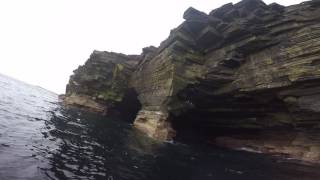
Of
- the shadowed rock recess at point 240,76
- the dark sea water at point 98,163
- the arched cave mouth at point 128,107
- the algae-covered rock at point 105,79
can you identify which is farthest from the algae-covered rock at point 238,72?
the algae-covered rock at point 105,79

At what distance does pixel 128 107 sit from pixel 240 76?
113ft

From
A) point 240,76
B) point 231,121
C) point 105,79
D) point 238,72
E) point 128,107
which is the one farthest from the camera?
point 105,79

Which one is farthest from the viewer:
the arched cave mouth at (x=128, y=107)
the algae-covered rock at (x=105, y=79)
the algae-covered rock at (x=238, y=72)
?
the algae-covered rock at (x=105, y=79)

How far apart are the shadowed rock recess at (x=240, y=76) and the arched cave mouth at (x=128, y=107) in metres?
14.1

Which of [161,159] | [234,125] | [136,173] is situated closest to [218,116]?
[234,125]

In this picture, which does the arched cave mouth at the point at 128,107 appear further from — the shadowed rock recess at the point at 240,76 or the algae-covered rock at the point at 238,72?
the algae-covered rock at the point at 238,72

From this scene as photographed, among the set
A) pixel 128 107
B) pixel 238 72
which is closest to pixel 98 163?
pixel 238 72

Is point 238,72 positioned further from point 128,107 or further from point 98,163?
point 128,107

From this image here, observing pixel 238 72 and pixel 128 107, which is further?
pixel 128 107

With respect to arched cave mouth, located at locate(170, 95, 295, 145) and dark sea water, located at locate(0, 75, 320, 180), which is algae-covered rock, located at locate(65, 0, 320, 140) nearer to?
arched cave mouth, located at locate(170, 95, 295, 145)

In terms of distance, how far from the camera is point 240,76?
109 ft

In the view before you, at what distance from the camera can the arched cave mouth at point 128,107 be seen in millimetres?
60969

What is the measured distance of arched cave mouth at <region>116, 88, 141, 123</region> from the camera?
200 ft

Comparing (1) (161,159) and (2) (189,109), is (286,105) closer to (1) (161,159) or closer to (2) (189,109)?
(2) (189,109)
